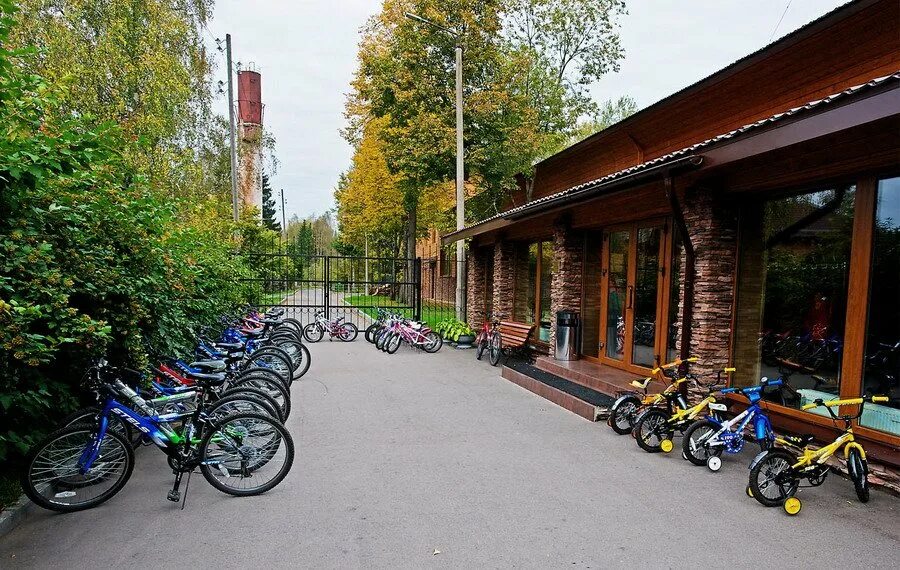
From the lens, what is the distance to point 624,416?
5312mm

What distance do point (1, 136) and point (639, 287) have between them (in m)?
7.02

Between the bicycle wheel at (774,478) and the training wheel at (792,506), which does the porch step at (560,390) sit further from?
the training wheel at (792,506)

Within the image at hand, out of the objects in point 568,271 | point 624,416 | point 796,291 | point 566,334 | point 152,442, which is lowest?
point 624,416

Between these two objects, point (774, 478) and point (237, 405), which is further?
point (237, 405)

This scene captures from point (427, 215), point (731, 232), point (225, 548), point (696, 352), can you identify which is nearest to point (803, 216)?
point (731, 232)

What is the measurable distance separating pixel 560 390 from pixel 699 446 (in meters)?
2.45

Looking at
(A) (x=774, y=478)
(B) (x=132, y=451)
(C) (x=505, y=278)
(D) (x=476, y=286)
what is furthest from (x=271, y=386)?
(D) (x=476, y=286)

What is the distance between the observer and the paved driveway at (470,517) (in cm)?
291

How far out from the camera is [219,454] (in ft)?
12.1

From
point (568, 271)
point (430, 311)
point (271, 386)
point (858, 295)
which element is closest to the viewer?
point (858, 295)

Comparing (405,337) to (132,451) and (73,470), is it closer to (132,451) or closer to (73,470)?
(132,451)

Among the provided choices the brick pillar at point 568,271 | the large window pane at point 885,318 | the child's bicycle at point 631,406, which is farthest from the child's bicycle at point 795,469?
the brick pillar at point 568,271

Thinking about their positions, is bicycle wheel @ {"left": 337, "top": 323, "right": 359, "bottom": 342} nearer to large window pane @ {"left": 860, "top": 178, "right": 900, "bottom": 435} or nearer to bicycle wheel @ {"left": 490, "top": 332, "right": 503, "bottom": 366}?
bicycle wheel @ {"left": 490, "top": 332, "right": 503, "bottom": 366}

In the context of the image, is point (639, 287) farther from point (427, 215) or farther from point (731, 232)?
point (427, 215)
